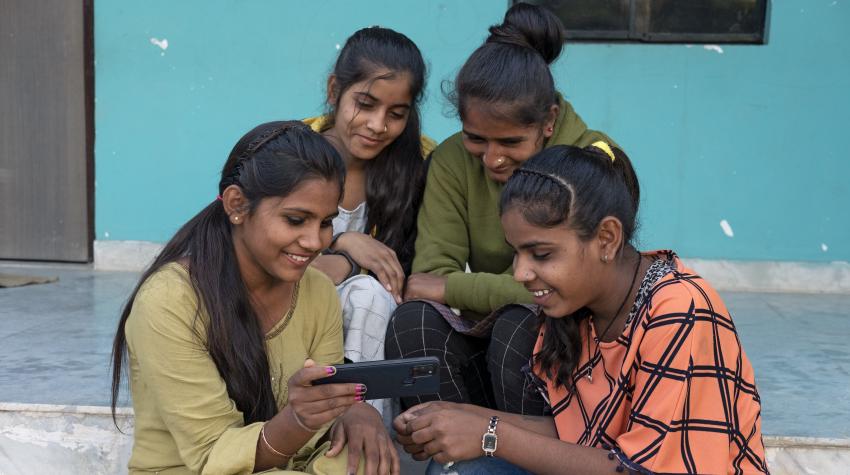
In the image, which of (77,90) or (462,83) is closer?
(462,83)

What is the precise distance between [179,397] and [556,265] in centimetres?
91

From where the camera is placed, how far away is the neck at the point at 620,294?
2203 mm

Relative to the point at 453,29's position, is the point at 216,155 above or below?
below

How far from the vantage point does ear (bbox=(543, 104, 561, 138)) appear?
9.20 ft

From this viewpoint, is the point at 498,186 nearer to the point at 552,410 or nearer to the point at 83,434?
the point at 552,410

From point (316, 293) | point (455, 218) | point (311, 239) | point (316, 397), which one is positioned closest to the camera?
point (316, 397)

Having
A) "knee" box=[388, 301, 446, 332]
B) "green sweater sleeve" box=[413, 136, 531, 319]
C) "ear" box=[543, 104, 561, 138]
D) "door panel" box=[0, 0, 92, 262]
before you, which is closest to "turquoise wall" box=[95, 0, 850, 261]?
"door panel" box=[0, 0, 92, 262]

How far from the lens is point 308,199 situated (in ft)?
7.57

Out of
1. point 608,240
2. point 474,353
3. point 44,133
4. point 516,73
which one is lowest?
point 474,353

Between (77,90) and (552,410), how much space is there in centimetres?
389

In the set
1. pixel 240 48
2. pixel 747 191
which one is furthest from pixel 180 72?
pixel 747 191

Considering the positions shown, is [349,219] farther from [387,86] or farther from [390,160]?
[387,86]

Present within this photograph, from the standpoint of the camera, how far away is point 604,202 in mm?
2174

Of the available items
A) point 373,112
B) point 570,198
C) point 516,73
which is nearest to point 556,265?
point 570,198
